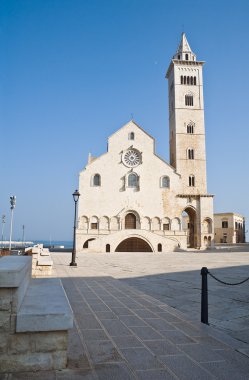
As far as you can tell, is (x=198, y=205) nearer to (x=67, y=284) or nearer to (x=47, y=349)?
(x=67, y=284)

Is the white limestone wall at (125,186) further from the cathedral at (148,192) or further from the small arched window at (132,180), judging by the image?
the small arched window at (132,180)

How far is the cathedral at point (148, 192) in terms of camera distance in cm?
4222

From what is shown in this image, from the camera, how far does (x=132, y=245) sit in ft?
137

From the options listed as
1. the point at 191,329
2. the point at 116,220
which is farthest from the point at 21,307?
the point at 116,220

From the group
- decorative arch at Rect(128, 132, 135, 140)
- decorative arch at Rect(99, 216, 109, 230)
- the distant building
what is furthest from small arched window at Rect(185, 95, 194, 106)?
the distant building

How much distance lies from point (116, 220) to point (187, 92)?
962 inches

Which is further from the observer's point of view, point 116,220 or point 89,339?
point 116,220

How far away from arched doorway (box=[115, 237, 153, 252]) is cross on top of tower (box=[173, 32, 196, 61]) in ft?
108

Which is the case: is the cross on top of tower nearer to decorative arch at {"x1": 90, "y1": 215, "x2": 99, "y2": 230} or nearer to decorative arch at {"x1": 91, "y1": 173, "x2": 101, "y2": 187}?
decorative arch at {"x1": 91, "y1": 173, "x2": 101, "y2": 187}

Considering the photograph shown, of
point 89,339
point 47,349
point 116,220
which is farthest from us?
point 116,220

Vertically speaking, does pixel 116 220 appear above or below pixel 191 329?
above

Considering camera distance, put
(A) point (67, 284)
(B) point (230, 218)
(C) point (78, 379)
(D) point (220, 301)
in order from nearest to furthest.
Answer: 1. (C) point (78, 379)
2. (D) point (220, 301)
3. (A) point (67, 284)
4. (B) point (230, 218)

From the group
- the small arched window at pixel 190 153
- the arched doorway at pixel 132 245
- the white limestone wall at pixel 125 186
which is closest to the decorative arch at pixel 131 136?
the white limestone wall at pixel 125 186

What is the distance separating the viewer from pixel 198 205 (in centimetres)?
4762
